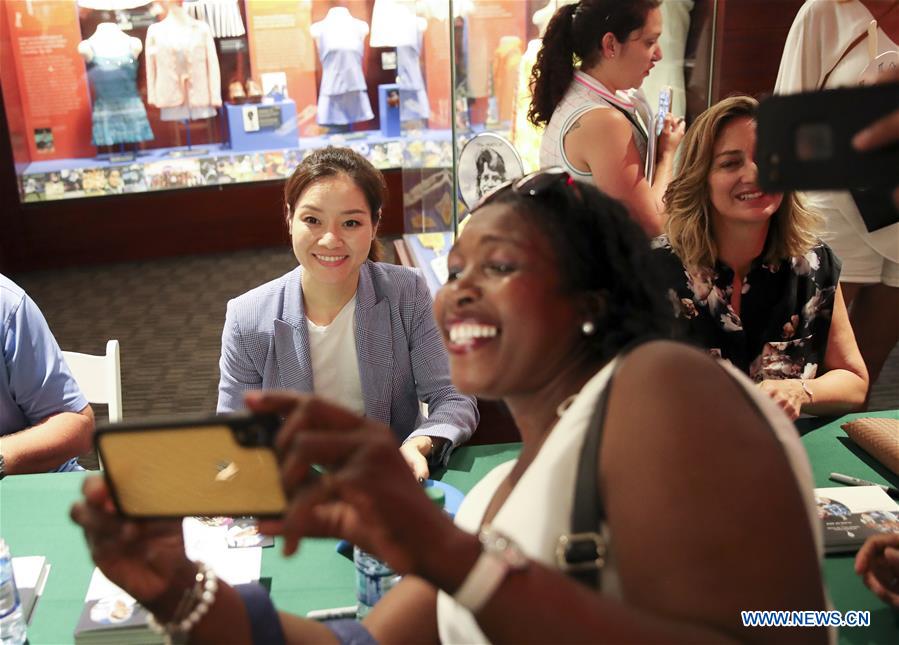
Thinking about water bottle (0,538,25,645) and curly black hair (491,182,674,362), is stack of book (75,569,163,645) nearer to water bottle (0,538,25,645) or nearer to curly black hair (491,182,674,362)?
water bottle (0,538,25,645)

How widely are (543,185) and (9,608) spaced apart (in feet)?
3.82

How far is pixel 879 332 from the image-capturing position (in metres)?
3.64

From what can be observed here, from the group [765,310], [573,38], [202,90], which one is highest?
[573,38]

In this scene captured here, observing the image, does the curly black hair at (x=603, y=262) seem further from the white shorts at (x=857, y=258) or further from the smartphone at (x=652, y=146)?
the white shorts at (x=857, y=258)

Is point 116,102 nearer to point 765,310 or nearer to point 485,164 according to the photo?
point 485,164

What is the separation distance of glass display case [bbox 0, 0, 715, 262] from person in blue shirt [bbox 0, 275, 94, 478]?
10.6 ft

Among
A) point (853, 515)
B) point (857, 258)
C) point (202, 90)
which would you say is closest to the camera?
point (853, 515)

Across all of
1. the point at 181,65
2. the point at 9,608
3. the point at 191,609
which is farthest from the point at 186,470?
the point at 181,65

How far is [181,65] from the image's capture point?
6961 millimetres

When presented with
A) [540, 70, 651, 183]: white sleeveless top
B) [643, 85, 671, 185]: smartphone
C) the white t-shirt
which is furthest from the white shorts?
the white t-shirt

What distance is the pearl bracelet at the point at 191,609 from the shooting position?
1013mm

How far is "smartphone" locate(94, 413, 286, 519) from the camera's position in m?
0.83

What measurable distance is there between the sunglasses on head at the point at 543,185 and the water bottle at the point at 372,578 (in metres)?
0.71

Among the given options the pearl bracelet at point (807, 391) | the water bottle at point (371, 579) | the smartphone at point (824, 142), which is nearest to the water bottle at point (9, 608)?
the water bottle at point (371, 579)
